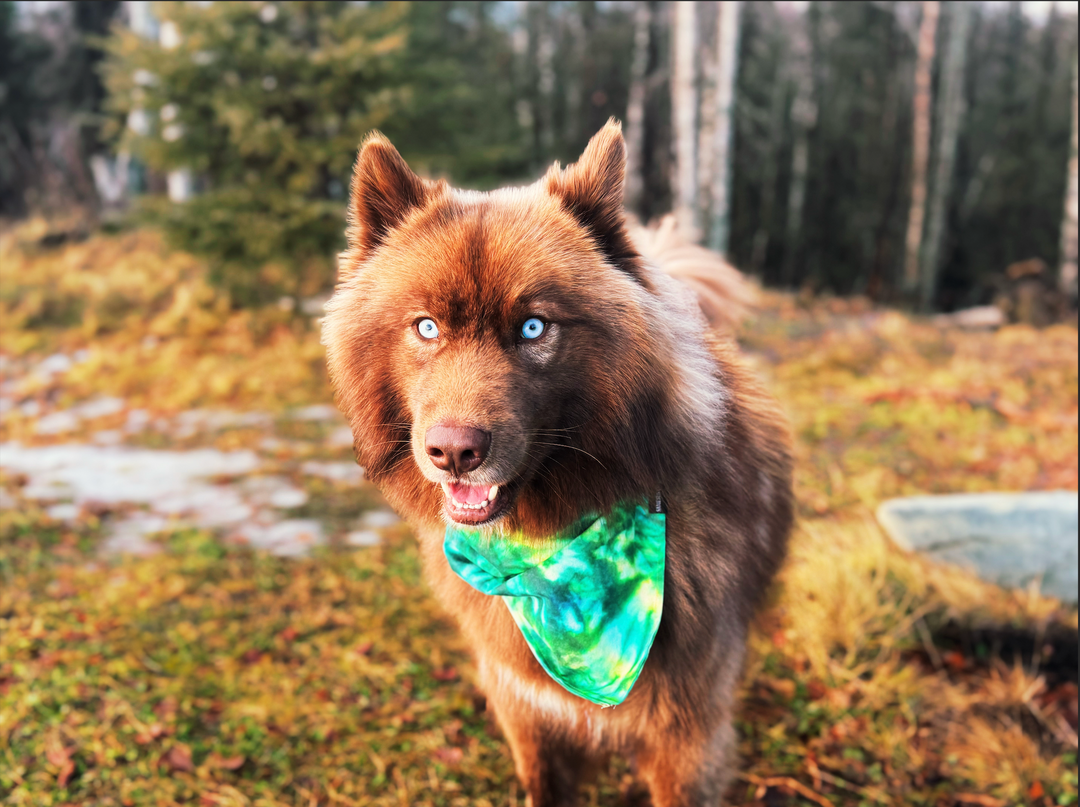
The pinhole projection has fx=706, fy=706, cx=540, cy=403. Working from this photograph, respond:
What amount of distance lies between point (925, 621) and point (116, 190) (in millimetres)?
17978

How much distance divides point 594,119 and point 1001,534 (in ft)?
59.4

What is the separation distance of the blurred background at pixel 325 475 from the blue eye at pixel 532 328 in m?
1.16

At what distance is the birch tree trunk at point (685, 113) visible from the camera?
845 cm

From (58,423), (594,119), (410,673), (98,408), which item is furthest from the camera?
(594,119)

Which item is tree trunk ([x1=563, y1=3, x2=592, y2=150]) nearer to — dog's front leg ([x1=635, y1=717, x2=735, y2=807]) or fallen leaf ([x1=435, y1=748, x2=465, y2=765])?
fallen leaf ([x1=435, y1=748, x2=465, y2=765])

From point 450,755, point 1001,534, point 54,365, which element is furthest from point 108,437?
point 1001,534

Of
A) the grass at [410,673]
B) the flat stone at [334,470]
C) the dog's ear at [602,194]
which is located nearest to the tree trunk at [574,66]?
the flat stone at [334,470]

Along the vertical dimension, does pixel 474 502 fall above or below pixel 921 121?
below

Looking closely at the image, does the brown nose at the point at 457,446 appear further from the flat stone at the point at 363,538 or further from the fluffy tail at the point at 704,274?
the flat stone at the point at 363,538

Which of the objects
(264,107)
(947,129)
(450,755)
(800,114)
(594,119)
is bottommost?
(450,755)

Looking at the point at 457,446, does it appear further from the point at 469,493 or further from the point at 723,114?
the point at 723,114

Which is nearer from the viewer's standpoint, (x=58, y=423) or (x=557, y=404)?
(x=557, y=404)

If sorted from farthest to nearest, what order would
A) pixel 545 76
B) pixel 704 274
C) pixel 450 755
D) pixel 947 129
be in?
pixel 545 76 < pixel 947 129 < pixel 450 755 < pixel 704 274

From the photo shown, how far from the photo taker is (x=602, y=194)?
5.95 ft
